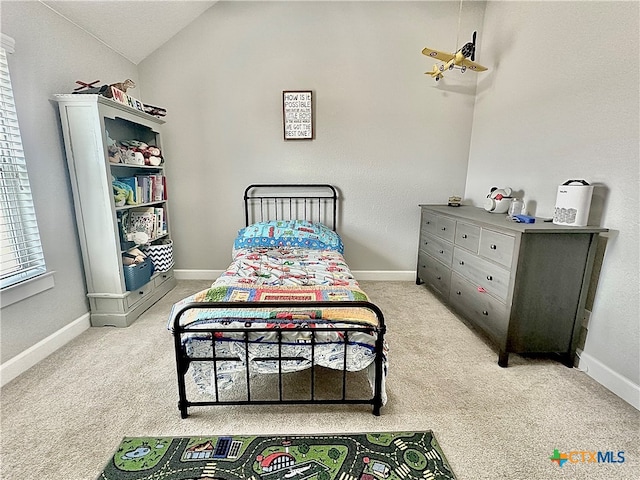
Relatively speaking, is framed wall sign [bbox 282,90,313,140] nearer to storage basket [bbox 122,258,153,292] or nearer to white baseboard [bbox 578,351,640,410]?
storage basket [bbox 122,258,153,292]

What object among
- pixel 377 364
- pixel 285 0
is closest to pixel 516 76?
pixel 285 0

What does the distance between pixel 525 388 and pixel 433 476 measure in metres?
0.92

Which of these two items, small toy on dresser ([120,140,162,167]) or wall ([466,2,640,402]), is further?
small toy on dresser ([120,140,162,167])

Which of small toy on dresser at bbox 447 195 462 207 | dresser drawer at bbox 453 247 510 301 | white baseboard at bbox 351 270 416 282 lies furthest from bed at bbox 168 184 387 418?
small toy on dresser at bbox 447 195 462 207

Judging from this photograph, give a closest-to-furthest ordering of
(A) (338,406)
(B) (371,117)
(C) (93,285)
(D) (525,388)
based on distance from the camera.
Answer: (A) (338,406) < (D) (525,388) < (C) (93,285) < (B) (371,117)

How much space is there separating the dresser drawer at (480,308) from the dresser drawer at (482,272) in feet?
0.17

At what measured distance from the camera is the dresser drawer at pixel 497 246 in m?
1.96

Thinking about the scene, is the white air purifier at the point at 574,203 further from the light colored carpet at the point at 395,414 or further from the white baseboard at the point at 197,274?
the white baseboard at the point at 197,274

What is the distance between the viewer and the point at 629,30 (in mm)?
1728

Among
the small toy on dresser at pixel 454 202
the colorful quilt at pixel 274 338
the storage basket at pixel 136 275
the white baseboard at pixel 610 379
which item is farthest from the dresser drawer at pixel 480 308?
the storage basket at pixel 136 275

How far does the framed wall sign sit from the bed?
5.72 ft

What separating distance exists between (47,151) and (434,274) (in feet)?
10.8

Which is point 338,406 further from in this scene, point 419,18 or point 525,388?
point 419,18

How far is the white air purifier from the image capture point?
1.87 m
